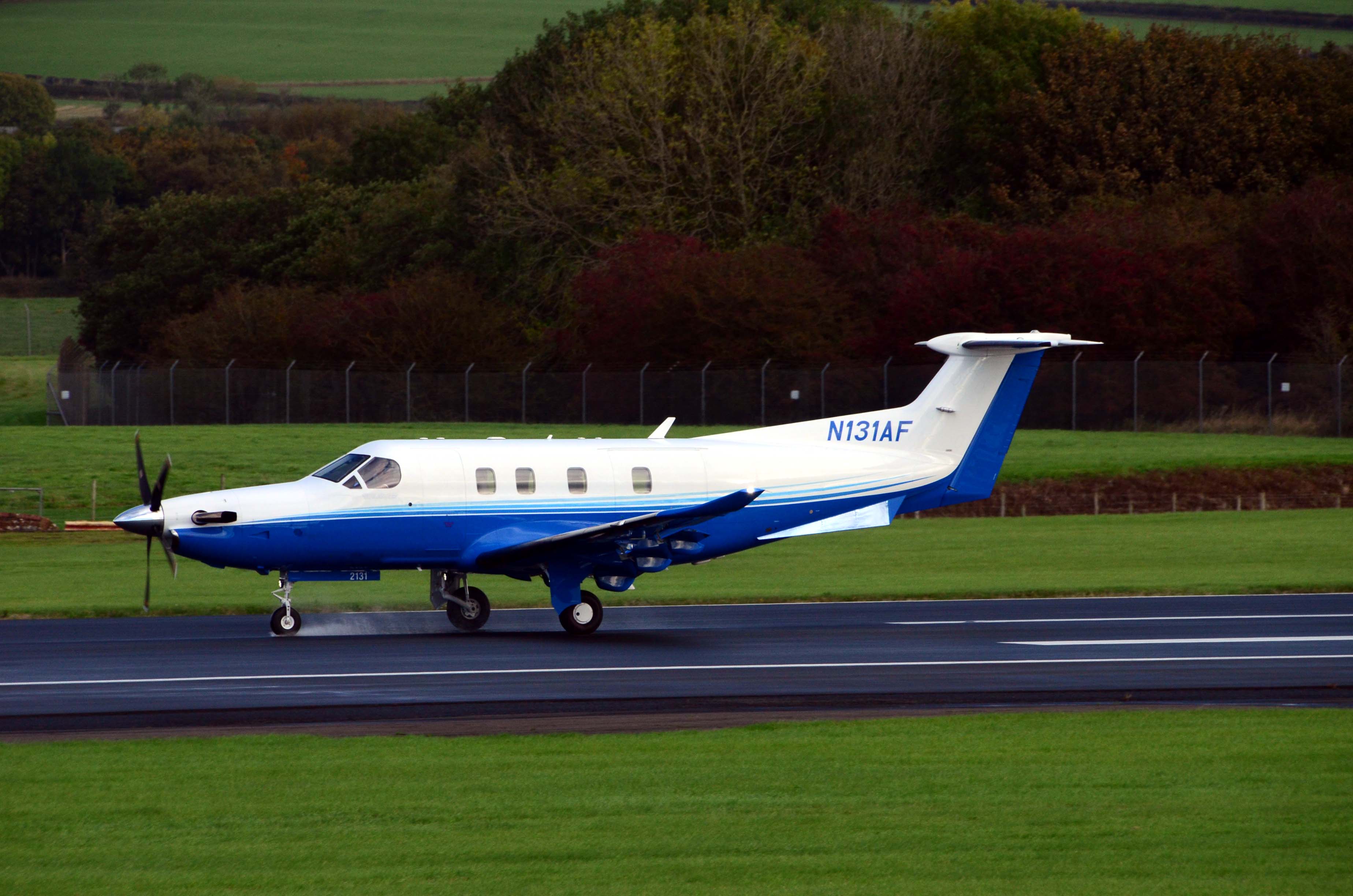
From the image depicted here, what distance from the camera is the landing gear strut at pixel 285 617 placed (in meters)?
20.5

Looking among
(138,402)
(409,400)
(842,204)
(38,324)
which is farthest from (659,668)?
(38,324)

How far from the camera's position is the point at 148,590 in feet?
64.5

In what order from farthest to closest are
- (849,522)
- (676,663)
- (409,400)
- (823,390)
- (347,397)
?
(347,397) → (409,400) → (823,390) → (849,522) → (676,663)

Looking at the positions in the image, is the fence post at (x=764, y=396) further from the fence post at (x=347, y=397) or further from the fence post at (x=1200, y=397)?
the fence post at (x=347, y=397)

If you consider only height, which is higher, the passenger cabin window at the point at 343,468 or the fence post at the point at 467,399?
the passenger cabin window at the point at 343,468

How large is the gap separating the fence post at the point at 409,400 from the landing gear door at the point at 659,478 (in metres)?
37.4

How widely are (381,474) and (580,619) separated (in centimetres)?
A: 325

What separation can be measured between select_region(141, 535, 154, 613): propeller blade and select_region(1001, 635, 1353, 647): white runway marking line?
10.6 meters

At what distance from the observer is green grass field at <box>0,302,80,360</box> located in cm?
10625

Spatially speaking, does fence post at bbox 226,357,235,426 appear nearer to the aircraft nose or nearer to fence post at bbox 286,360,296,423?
fence post at bbox 286,360,296,423

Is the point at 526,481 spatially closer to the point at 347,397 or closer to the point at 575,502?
the point at 575,502

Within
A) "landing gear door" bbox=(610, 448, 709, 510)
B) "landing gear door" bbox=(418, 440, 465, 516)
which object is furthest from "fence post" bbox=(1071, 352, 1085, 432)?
"landing gear door" bbox=(418, 440, 465, 516)

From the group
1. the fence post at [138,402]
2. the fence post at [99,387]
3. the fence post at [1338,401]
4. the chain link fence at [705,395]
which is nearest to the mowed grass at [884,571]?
the fence post at [1338,401]

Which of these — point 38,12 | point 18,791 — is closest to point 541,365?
point 18,791
